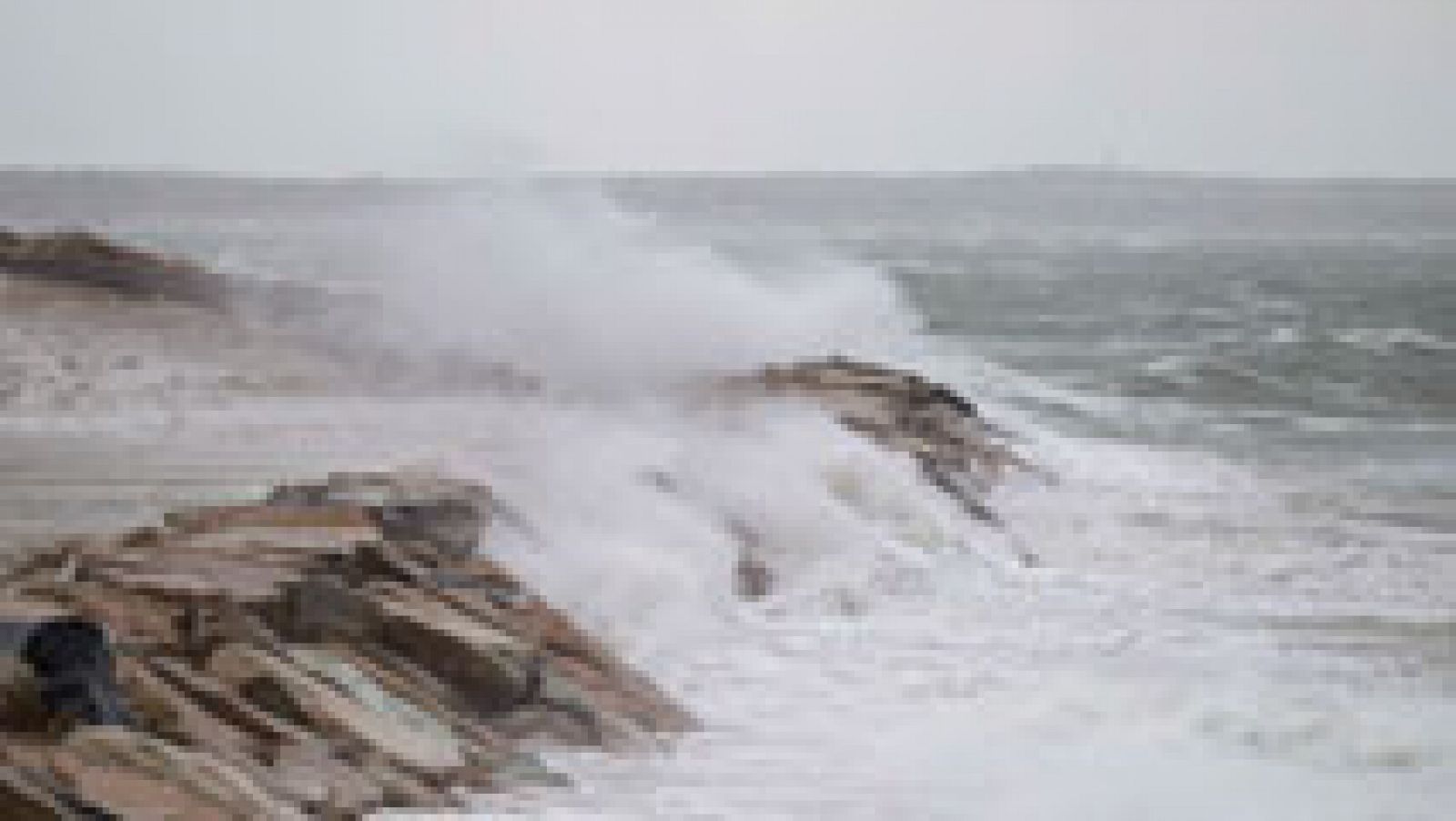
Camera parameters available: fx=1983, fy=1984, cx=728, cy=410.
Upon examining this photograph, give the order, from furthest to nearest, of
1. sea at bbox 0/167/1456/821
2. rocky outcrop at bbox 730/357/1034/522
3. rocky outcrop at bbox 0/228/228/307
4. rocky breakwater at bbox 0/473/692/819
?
1. rocky outcrop at bbox 0/228/228/307
2. rocky outcrop at bbox 730/357/1034/522
3. sea at bbox 0/167/1456/821
4. rocky breakwater at bbox 0/473/692/819

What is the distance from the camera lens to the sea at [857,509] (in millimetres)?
11734

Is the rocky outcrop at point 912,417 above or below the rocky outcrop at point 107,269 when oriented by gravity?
below

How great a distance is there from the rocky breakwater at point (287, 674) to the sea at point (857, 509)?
0.48 metres

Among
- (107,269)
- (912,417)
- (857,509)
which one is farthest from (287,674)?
(107,269)

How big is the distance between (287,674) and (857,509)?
9428 mm

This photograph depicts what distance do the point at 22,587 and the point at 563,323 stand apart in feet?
69.5

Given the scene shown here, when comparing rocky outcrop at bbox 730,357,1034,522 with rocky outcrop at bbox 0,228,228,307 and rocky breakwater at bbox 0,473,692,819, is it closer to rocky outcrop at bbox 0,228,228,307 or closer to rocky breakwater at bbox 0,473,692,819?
rocky breakwater at bbox 0,473,692,819

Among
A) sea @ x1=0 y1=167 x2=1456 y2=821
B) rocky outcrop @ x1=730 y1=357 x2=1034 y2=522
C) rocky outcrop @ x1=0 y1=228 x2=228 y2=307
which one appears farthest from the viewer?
rocky outcrop @ x1=0 y1=228 x2=228 y2=307

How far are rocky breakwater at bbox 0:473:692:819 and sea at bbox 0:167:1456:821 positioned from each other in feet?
1.58

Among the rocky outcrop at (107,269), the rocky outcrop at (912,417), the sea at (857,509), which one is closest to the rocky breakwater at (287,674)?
the sea at (857,509)

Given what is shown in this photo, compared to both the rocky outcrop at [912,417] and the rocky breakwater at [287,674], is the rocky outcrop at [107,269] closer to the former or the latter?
the rocky outcrop at [912,417]

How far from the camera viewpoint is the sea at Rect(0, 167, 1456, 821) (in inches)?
462

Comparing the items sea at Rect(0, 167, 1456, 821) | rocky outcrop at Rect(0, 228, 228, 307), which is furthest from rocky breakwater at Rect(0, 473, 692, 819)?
rocky outcrop at Rect(0, 228, 228, 307)

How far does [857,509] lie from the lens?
62.9 ft
